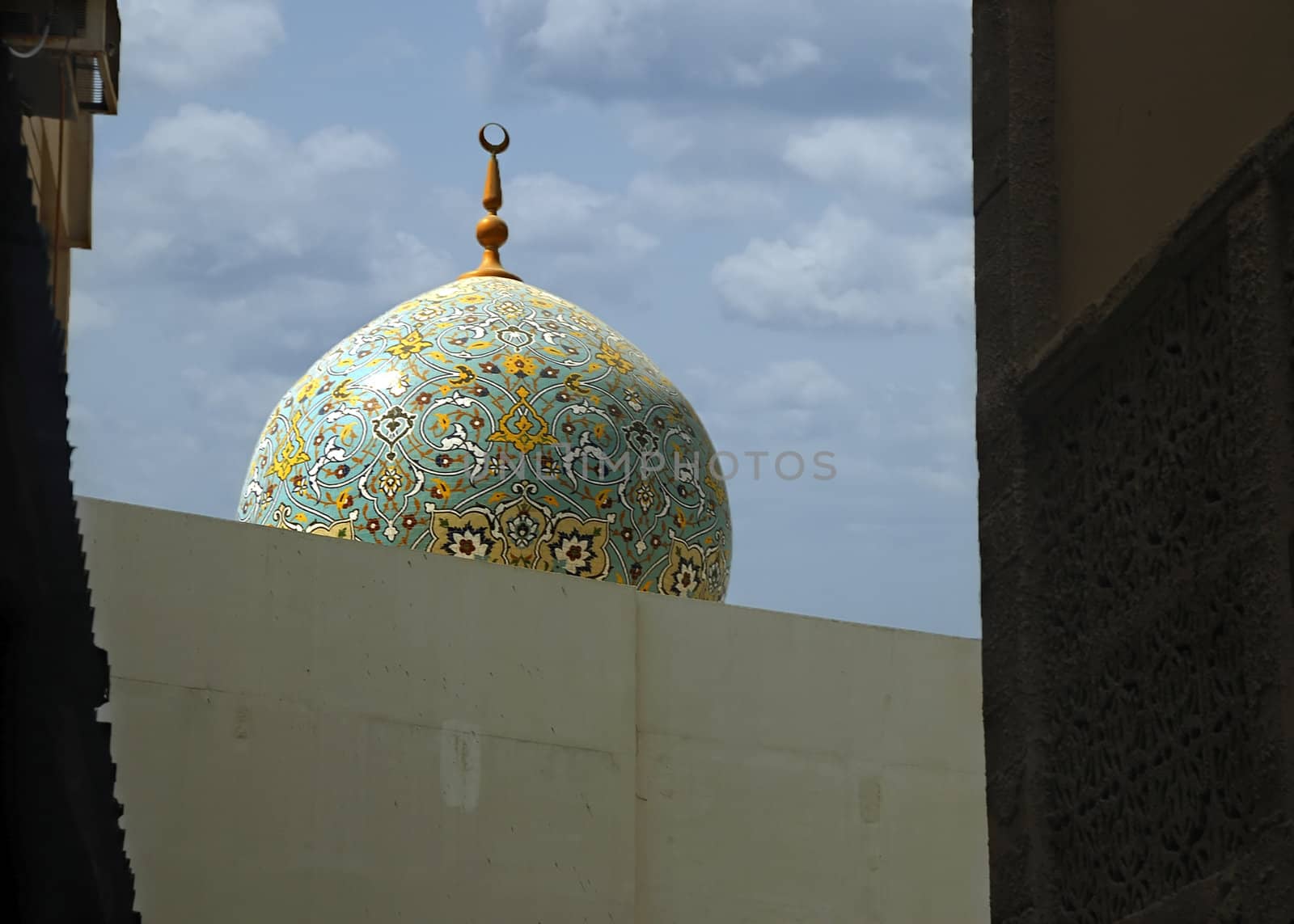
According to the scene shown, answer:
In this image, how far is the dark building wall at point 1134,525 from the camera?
319 centimetres

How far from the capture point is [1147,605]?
352 centimetres

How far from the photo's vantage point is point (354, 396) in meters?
7.75

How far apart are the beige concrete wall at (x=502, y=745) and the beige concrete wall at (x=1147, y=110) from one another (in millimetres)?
2815

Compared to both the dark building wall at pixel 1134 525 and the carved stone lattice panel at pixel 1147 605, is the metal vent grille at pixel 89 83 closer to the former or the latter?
the dark building wall at pixel 1134 525

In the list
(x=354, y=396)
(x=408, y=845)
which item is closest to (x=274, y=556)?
(x=408, y=845)

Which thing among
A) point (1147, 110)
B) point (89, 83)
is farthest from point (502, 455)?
point (1147, 110)

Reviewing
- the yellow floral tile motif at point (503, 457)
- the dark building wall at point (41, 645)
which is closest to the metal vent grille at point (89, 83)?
the dark building wall at point (41, 645)

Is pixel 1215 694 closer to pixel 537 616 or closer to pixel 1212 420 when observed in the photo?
pixel 1212 420

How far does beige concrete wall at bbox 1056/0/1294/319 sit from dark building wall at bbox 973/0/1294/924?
0.6 inches

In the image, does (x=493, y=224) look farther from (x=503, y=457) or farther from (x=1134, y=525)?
(x=1134, y=525)

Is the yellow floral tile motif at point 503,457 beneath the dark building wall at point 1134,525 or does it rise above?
above

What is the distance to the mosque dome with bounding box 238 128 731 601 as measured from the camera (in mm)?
7445

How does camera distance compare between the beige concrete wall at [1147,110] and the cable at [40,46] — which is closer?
the beige concrete wall at [1147,110]

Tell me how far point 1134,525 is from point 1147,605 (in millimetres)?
147
